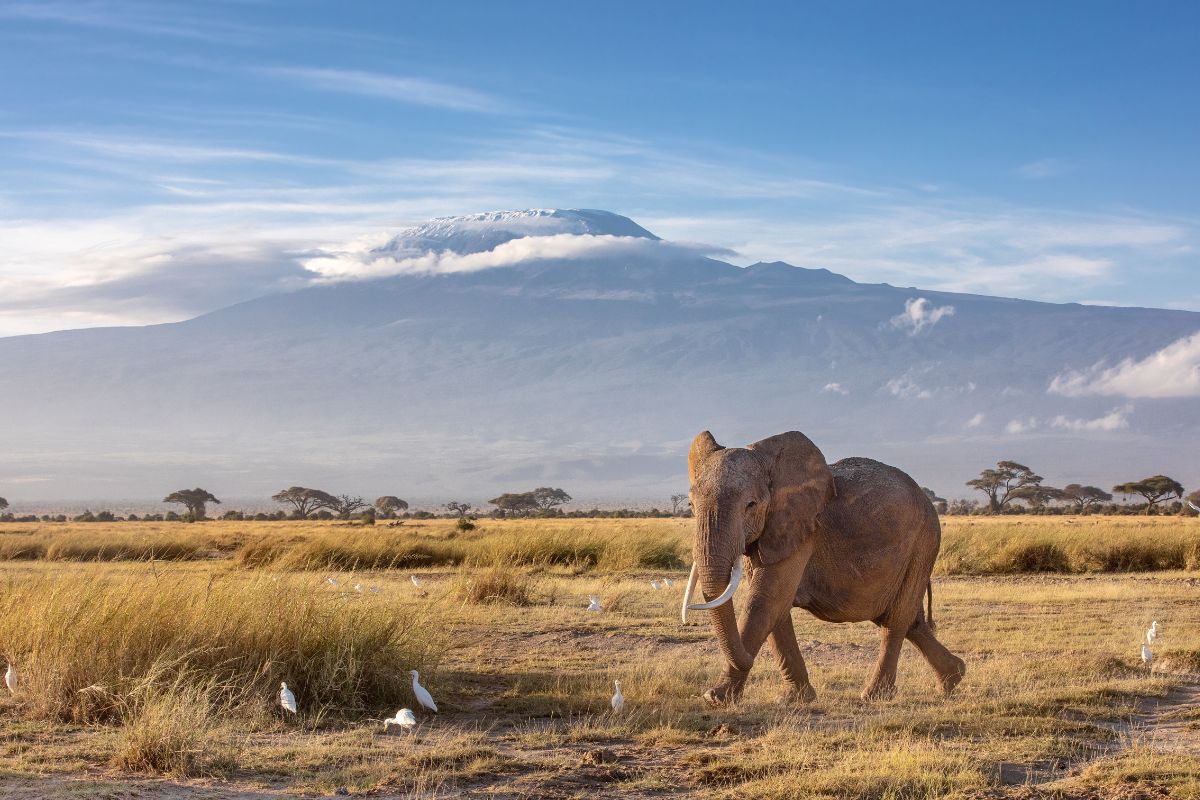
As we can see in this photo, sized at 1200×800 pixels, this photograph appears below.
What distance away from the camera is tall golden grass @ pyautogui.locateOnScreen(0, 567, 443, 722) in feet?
35.6

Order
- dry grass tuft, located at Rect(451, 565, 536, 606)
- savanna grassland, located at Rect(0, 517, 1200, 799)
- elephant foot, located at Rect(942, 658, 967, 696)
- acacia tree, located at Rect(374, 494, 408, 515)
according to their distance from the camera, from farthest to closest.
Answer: acacia tree, located at Rect(374, 494, 408, 515) < dry grass tuft, located at Rect(451, 565, 536, 606) < elephant foot, located at Rect(942, 658, 967, 696) < savanna grassland, located at Rect(0, 517, 1200, 799)

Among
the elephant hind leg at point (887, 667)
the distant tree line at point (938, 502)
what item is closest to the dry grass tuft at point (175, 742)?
the elephant hind leg at point (887, 667)

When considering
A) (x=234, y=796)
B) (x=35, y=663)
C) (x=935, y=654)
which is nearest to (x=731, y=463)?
(x=935, y=654)

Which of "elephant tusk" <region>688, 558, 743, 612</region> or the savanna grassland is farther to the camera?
"elephant tusk" <region>688, 558, 743, 612</region>

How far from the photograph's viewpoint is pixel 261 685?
11328mm

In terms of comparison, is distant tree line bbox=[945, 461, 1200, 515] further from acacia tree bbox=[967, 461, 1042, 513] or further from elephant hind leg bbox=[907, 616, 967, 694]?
elephant hind leg bbox=[907, 616, 967, 694]

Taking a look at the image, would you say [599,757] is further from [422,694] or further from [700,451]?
[700,451]

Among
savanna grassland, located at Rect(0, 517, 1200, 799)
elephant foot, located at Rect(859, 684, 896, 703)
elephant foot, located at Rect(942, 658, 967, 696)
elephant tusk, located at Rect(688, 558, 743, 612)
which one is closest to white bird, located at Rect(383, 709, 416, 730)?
savanna grassland, located at Rect(0, 517, 1200, 799)

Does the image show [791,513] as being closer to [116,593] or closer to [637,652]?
[637,652]

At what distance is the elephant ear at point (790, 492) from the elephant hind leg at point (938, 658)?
1656 millimetres

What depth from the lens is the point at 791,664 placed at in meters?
11.9

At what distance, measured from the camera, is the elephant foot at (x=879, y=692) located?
11.9 metres

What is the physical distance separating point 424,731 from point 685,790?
104 inches

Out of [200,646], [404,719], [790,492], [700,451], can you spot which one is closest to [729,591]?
[790,492]
